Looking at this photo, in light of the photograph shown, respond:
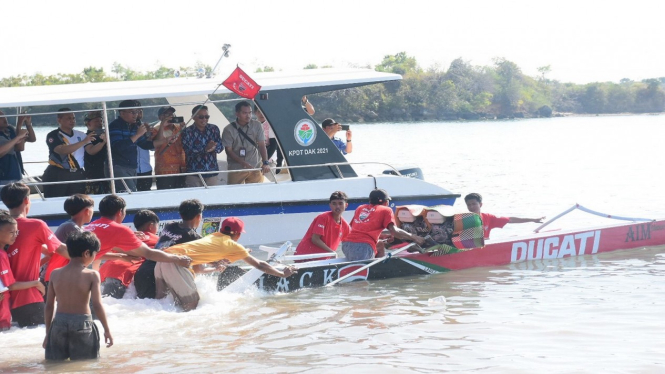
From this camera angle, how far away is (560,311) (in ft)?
29.7

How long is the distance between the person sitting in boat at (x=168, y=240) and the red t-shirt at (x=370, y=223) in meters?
2.28

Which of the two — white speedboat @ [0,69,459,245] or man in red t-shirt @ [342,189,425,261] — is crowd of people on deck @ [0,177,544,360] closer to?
man in red t-shirt @ [342,189,425,261]

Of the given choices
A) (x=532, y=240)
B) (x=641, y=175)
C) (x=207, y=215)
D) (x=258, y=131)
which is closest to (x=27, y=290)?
(x=207, y=215)

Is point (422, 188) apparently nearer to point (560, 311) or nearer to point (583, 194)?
point (560, 311)

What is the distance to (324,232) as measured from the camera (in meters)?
10.1

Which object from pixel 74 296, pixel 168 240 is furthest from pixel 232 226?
pixel 74 296

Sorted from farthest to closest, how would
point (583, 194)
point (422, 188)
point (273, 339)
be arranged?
point (583, 194)
point (422, 188)
point (273, 339)

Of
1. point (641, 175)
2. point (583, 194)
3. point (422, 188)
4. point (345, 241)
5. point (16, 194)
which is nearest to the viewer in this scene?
Result: point (16, 194)

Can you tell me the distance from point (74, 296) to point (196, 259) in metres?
2.05

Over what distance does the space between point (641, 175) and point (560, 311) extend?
19.4 m

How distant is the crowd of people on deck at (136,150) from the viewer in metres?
10.8

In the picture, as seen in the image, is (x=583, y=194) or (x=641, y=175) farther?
(x=641, y=175)

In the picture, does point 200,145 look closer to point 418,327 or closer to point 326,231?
point 326,231

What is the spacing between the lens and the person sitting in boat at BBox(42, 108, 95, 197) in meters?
10.7
